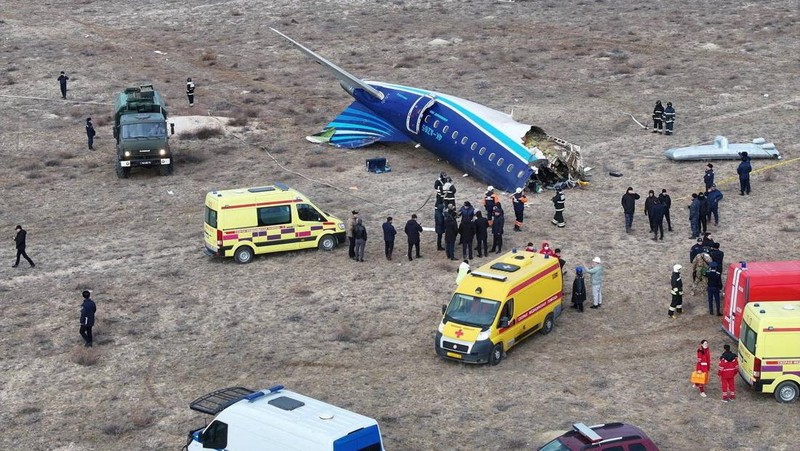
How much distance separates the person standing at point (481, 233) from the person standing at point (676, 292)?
6.20 meters

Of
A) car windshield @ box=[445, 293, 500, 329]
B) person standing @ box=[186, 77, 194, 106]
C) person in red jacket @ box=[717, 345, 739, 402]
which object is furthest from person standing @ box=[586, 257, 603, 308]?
person standing @ box=[186, 77, 194, 106]

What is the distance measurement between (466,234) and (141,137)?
15.2 m

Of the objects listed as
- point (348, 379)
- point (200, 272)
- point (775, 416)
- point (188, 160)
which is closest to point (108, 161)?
point (188, 160)

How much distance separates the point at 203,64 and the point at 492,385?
38.4 meters

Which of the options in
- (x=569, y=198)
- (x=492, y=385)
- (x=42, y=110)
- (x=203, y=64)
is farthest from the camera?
(x=203, y=64)

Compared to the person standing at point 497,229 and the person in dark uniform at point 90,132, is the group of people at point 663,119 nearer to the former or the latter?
the person standing at point 497,229

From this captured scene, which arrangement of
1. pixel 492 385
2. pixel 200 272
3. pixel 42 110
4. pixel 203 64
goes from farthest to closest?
pixel 203 64 → pixel 42 110 → pixel 200 272 → pixel 492 385

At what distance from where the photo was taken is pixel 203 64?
59.6m

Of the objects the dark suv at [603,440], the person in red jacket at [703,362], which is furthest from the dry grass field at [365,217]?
the dark suv at [603,440]

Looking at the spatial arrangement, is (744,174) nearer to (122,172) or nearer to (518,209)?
(518,209)

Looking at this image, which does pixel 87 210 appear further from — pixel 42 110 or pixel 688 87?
pixel 688 87

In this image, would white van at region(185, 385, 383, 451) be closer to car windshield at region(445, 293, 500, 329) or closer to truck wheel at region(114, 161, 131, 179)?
car windshield at region(445, 293, 500, 329)

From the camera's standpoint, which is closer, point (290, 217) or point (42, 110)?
point (290, 217)

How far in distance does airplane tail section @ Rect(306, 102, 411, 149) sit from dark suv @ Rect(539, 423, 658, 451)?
973 inches
